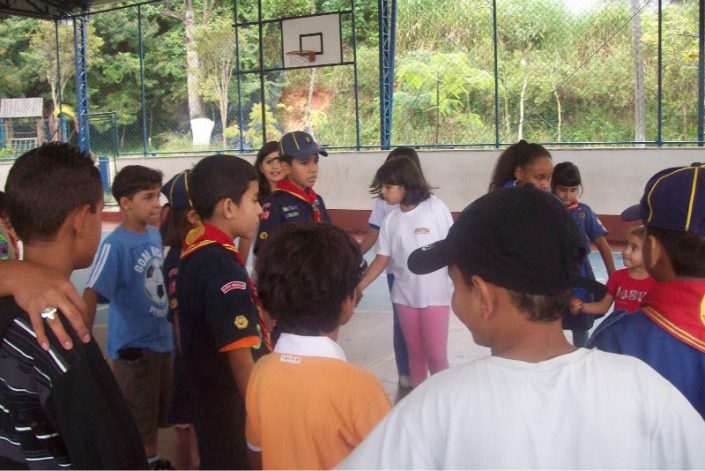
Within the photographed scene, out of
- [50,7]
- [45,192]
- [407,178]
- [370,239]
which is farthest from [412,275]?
[50,7]

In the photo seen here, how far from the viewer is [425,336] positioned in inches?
155

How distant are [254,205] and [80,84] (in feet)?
49.8

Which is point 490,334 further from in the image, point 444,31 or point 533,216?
point 444,31

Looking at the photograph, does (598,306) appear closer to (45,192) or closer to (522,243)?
(522,243)

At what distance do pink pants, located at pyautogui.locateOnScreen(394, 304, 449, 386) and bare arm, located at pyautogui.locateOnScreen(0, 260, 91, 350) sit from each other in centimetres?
266

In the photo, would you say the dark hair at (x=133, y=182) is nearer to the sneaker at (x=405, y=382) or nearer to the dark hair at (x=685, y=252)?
the sneaker at (x=405, y=382)

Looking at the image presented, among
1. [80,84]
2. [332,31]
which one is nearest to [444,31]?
[332,31]

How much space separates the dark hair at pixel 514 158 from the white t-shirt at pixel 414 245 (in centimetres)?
34

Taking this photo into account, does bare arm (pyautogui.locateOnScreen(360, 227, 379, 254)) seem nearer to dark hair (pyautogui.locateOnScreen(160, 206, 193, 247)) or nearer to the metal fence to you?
dark hair (pyautogui.locateOnScreen(160, 206, 193, 247))

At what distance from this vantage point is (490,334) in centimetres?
121

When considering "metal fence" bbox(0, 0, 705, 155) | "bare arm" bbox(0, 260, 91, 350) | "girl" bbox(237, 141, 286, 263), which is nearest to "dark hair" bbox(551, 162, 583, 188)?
"girl" bbox(237, 141, 286, 263)

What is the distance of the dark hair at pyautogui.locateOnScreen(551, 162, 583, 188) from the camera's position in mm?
3785

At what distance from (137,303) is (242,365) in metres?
Result: 1.20

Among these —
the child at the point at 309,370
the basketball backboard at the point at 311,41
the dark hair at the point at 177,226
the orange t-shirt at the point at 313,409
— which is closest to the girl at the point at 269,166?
the dark hair at the point at 177,226
